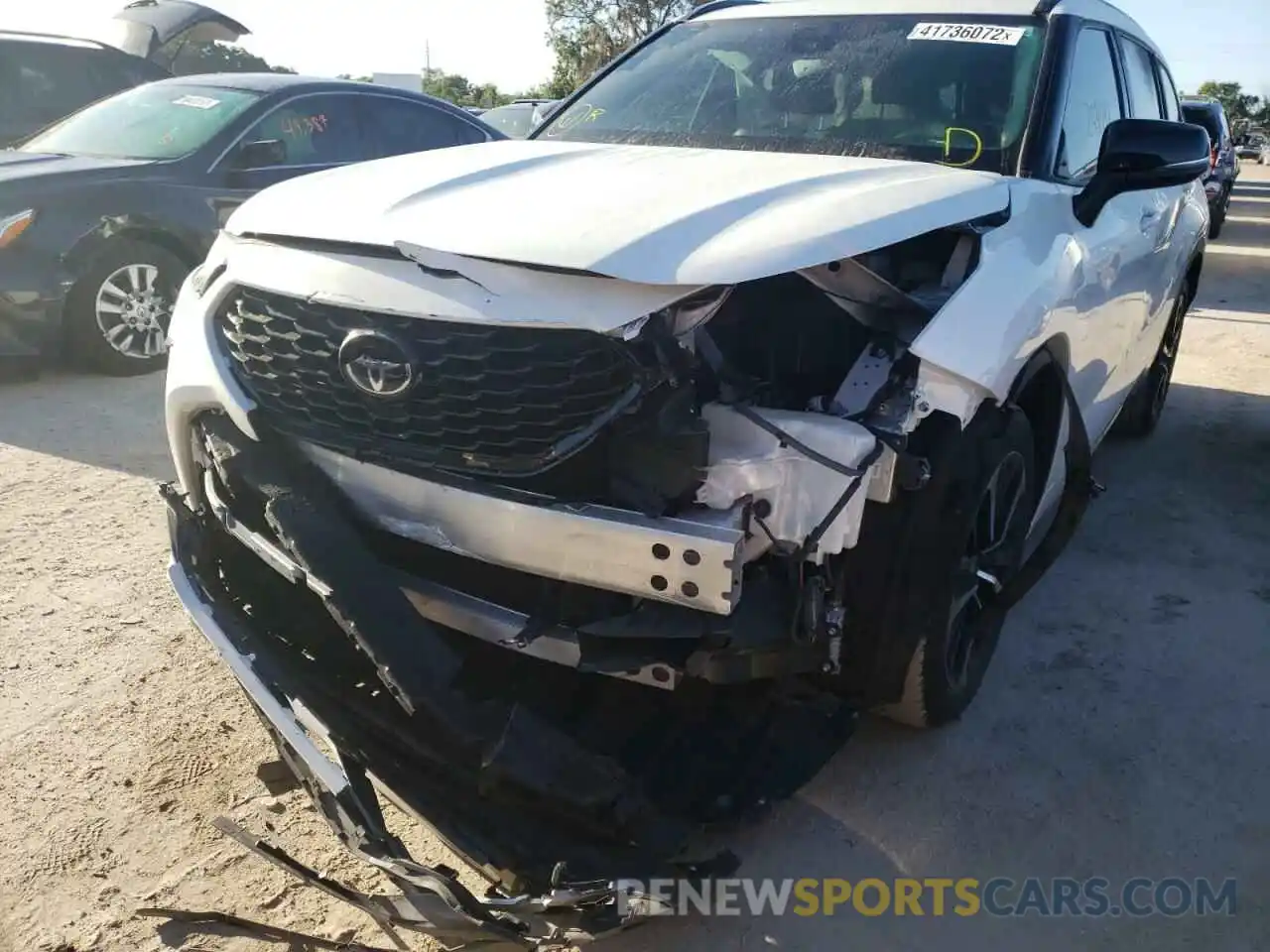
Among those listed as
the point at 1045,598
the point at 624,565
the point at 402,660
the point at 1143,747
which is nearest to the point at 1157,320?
the point at 1045,598

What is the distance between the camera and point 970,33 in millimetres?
3301

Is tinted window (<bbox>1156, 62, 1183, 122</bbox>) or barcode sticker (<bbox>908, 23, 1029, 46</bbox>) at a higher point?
barcode sticker (<bbox>908, 23, 1029, 46</bbox>)

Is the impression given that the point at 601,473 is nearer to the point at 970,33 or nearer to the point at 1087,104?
the point at 970,33

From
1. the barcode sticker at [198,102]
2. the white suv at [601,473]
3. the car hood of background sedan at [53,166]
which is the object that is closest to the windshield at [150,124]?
the barcode sticker at [198,102]

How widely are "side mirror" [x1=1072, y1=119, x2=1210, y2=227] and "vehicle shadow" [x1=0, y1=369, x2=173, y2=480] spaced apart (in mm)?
3727

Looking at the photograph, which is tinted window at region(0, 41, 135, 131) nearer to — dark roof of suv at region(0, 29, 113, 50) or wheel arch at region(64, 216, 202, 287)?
dark roof of suv at region(0, 29, 113, 50)

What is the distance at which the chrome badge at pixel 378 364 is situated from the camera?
2.07 m

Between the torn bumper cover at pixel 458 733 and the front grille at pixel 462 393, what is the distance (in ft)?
0.52

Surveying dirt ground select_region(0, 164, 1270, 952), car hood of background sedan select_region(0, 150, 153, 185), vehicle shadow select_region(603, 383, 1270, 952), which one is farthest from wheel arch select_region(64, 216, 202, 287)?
vehicle shadow select_region(603, 383, 1270, 952)

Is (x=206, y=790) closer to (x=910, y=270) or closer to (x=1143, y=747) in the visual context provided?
(x=910, y=270)

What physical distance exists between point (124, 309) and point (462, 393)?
451 centimetres

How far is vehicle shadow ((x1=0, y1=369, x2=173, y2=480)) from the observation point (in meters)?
4.67

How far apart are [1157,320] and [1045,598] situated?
5.24 feet

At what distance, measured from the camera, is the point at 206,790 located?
2582mm
